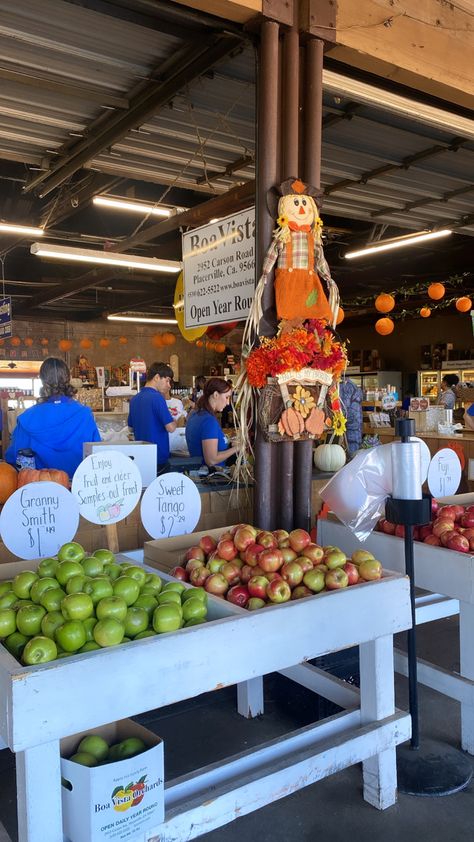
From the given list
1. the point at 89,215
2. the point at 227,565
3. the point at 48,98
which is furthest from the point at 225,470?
the point at 89,215

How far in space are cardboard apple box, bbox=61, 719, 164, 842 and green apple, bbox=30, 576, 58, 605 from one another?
0.46 meters

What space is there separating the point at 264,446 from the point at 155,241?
768 cm

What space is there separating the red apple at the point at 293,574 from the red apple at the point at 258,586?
0.28 ft

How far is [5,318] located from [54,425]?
759cm

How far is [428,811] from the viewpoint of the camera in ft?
7.63

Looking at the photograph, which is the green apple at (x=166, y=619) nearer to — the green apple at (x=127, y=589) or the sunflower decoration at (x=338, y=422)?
the green apple at (x=127, y=589)

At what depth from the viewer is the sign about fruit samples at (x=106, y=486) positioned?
2.54m

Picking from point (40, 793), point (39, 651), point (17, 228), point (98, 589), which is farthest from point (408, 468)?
point (17, 228)

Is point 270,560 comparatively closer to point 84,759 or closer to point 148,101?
point 84,759

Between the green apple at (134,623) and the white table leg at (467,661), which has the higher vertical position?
the green apple at (134,623)

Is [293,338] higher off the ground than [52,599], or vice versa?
[293,338]

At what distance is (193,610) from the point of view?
1953 millimetres

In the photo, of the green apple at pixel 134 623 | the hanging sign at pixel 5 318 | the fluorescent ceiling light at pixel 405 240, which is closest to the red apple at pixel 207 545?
the green apple at pixel 134 623

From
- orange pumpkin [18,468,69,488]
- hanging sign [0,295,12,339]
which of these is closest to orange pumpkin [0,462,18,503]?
orange pumpkin [18,468,69,488]
